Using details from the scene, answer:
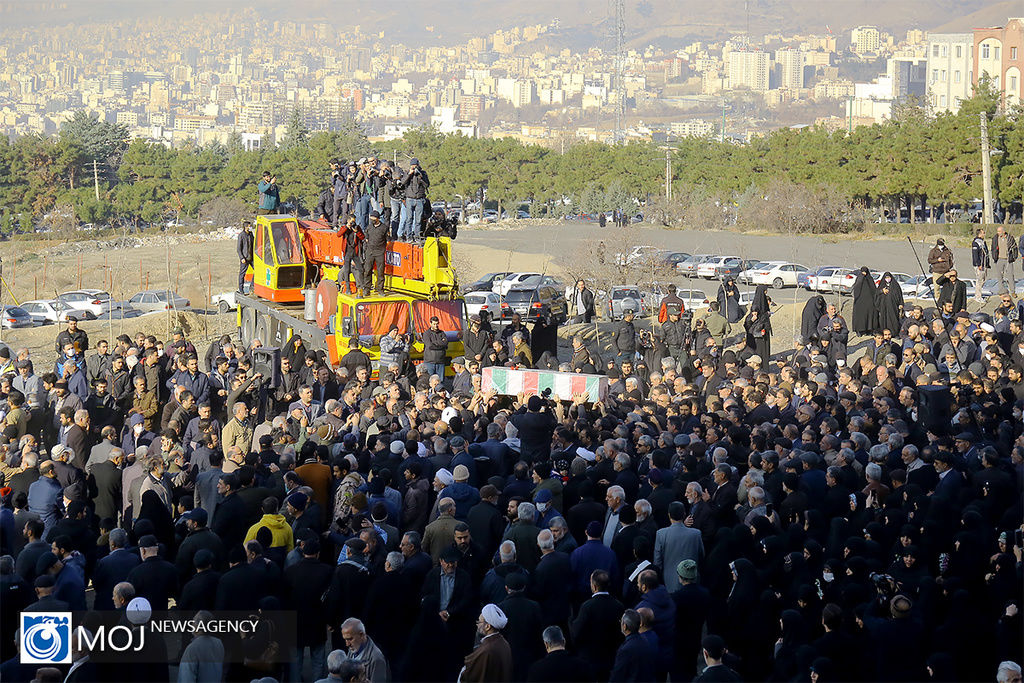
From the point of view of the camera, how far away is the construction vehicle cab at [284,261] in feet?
75.7

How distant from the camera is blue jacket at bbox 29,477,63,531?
10.8 m

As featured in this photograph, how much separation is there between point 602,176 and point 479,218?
9472 mm

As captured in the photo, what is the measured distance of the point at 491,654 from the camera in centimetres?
762

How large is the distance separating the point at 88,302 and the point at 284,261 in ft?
78.1

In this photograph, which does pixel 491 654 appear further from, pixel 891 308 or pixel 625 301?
pixel 625 301

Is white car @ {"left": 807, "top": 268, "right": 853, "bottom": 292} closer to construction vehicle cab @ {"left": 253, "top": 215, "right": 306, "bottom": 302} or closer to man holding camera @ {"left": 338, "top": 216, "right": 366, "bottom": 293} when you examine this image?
construction vehicle cab @ {"left": 253, "top": 215, "right": 306, "bottom": 302}

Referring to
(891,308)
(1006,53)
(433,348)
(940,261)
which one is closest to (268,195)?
(433,348)

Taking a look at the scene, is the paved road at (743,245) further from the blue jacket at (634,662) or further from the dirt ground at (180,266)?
the blue jacket at (634,662)

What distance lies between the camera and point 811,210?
6538 cm

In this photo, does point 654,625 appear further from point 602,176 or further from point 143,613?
point 602,176

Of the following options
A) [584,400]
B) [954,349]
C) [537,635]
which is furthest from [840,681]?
[954,349]

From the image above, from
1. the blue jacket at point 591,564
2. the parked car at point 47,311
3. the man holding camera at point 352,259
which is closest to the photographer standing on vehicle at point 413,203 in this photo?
the man holding camera at point 352,259

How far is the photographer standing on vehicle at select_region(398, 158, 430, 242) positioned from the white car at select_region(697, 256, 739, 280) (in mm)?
29501

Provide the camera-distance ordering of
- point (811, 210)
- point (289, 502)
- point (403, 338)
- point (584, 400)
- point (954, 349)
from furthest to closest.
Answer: point (811, 210) < point (403, 338) < point (954, 349) < point (584, 400) < point (289, 502)
